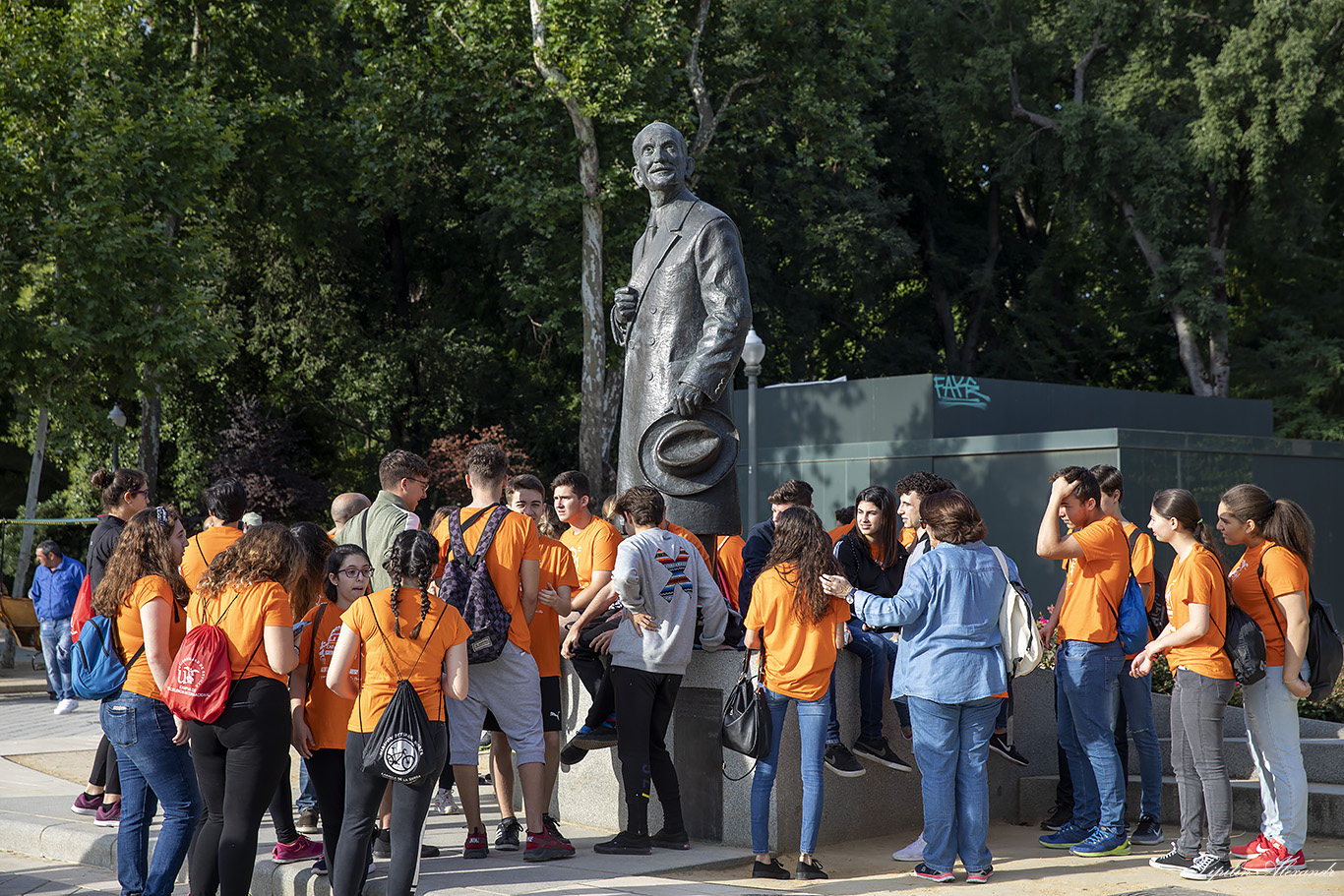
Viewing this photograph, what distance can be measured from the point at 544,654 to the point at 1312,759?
16.4 ft

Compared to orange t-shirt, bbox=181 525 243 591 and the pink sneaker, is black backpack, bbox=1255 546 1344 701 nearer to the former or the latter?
the pink sneaker

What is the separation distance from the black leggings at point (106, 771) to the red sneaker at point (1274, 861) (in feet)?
20.0

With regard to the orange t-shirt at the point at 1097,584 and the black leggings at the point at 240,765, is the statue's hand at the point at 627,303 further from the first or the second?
the black leggings at the point at 240,765

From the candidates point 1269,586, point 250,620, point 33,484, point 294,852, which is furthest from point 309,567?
point 33,484

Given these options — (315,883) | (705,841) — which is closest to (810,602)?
(705,841)

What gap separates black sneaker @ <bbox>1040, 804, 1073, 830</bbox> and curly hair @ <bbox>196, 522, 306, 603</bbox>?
4.57 metres

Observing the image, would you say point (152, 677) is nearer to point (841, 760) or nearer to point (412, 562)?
point (412, 562)

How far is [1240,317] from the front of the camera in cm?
3334

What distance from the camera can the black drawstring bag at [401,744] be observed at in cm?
479

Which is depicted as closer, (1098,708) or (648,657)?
(648,657)

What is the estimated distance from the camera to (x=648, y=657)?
20.5ft

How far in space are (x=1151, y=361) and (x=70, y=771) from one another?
107 ft

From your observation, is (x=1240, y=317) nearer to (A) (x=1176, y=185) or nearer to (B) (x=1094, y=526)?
(A) (x=1176, y=185)

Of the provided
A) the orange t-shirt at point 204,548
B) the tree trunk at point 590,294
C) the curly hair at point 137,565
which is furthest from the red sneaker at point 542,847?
the tree trunk at point 590,294
